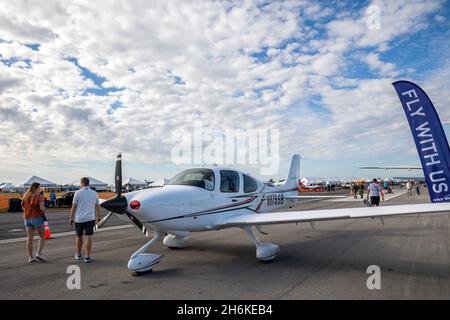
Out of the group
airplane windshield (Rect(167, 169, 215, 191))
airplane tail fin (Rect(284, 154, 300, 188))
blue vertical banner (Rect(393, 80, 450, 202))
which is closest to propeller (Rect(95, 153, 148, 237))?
airplane windshield (Rect(167, 169, 215, 191))

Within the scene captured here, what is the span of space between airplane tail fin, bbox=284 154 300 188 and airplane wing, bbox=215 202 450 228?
4.55m

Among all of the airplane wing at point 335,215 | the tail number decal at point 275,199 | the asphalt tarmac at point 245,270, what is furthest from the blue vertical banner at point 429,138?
the tail number decal at point 275,199

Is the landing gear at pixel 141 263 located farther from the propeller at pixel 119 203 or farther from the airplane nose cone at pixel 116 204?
the airplane nose cone at pixel 116 204

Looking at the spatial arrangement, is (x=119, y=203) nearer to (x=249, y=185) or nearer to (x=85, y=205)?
(x=85, y=205)

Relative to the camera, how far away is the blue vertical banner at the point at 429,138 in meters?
5.76

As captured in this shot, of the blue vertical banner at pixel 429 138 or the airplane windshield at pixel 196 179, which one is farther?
the airplane windshield at pixel 196 179

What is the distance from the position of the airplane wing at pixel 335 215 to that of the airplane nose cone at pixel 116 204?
2.26 meters

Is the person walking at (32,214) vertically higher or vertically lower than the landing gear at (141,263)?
higher

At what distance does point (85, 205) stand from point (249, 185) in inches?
167

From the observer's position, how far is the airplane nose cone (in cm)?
611

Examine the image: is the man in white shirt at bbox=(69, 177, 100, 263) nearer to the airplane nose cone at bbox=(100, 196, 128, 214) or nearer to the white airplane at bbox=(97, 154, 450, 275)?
the white airplane at bbox=(97, 154, 450, 275)

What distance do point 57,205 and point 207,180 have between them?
81.4 feet

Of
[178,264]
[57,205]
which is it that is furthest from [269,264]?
[57,205]
